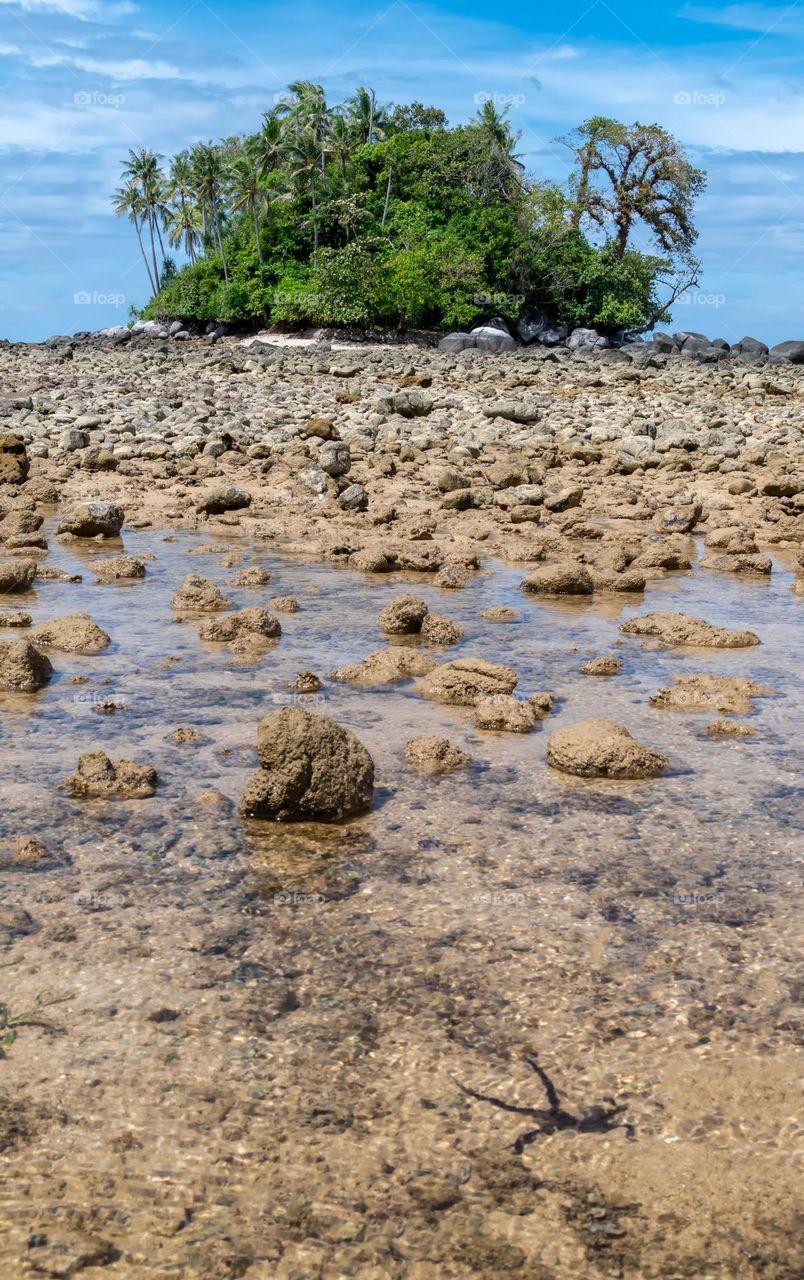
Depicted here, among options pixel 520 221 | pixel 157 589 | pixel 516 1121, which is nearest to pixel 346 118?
pixel 520 221

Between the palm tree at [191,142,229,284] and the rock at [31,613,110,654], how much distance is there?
2428 inches

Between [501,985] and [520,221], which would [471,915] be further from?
[520,221]

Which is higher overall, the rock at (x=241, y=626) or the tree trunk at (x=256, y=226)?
the tree trunk at (x=256, y=226)

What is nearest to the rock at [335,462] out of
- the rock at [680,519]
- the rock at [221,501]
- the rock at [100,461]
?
the rock at [221,501]

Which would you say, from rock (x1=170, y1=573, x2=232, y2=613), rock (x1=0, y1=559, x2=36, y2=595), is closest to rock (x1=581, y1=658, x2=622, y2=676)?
rock (x1=170, y1=573, x2=232, y2=613)

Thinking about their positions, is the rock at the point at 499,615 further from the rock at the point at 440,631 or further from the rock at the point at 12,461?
the rock at the point at 12,461

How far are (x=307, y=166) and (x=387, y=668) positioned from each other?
55.4m

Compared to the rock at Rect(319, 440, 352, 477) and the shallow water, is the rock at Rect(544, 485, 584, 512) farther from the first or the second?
the shallow water

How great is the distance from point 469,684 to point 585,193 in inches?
2186

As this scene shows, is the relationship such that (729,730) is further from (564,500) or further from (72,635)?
(564,500)

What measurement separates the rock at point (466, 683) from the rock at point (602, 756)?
125 centimetres

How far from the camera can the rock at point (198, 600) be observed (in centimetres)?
1044

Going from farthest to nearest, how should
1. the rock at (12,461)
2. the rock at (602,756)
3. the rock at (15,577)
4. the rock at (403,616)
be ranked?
1. the rock at (12,461)
2. the rock at (15,577)
3. the rock at (403,616)
4. the rock at (602,756)

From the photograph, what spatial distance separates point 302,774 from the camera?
590 cm
